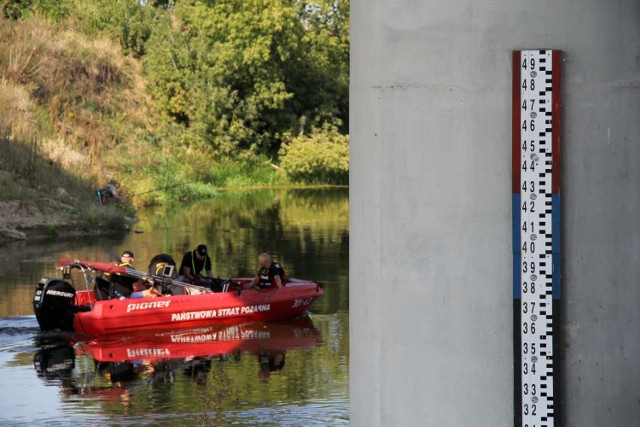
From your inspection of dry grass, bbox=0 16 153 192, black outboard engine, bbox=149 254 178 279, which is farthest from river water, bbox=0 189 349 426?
dry grass, bbox=0 16 153 192

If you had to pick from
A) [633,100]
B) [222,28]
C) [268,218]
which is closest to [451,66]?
[633,100]

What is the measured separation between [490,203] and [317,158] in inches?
2130

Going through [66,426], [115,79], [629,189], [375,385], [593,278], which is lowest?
[66,426]

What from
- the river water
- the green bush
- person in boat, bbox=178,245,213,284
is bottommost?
the river water

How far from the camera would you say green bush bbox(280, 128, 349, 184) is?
59.5 metres

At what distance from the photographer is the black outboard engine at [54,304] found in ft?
56.7

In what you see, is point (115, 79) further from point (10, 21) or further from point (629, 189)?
point (629, 189)

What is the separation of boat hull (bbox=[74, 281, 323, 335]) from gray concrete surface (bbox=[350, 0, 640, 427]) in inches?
487

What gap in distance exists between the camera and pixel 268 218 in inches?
1582

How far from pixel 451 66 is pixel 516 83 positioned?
11.7 inches

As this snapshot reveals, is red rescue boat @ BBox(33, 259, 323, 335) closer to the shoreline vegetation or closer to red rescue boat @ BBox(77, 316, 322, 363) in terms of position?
red rescue boat @ BBox(77, 316, 322, 363)

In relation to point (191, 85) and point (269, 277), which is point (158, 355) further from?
point (191, 85)

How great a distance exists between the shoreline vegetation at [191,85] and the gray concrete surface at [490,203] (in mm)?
42057

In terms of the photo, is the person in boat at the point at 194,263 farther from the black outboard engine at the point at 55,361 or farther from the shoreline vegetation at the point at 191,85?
the shoreline vegetation at the point at 191,85
